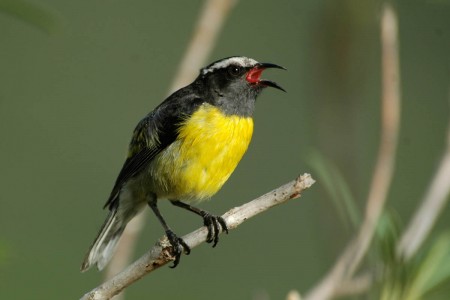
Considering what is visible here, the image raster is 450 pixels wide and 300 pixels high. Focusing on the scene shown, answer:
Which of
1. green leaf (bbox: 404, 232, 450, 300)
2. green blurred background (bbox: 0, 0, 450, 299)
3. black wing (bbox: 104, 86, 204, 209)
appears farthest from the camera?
green blurred background (bbox: 0, 0, 450, 299)

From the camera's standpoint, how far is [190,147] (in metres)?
4.36

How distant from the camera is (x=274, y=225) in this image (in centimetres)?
782

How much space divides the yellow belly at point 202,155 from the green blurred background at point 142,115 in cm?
133

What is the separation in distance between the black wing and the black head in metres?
0.11

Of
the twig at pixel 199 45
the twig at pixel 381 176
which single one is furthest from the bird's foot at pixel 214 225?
the twig at pixel 381 176

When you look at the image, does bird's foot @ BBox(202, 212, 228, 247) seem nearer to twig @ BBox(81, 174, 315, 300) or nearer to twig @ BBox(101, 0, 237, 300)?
twig @ BBox(101, 0, 237, 300)

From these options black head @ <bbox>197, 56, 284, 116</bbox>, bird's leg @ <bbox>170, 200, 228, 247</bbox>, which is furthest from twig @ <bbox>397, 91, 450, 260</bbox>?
black head @ <bbox>197, 56, 284, 116</bbox>

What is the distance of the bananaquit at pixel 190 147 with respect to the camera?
435 centimetres

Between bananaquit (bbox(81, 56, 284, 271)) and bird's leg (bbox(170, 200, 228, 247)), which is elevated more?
bananaquit (bbox(81, 56, 284, 271))

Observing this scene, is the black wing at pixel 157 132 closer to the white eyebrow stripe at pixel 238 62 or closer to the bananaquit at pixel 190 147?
the bananaquit at pixel 190 147

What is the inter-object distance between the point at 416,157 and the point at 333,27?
4856 mm

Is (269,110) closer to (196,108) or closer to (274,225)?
(274,225)

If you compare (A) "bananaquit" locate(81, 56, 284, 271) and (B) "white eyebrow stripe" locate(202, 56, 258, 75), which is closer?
(A) "bananaquit" locate(81, 56, 284, 271)

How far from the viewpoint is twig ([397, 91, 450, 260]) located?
3111 mm
